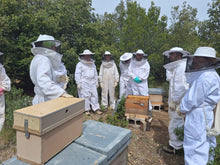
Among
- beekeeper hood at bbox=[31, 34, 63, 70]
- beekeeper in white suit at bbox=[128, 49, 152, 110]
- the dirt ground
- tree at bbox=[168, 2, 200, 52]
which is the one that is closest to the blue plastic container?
Answer: beekeeper hood at bbox=[31, 34, 63, 70]

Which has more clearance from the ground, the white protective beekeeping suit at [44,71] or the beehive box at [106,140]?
the white protective beekeeping suit at [44,71]

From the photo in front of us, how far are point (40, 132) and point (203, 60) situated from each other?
2164 millimetres

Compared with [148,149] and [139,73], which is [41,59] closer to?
[148,149]

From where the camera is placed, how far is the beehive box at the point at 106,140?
1.64 m

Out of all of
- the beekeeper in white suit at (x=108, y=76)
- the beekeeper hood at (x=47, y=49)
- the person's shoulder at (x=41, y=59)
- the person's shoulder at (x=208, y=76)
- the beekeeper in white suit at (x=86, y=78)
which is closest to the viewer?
the person's shoulder at (x=208, y=76)

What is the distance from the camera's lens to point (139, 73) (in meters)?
5.06

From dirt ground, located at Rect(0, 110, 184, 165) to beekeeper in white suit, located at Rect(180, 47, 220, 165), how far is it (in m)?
0.88

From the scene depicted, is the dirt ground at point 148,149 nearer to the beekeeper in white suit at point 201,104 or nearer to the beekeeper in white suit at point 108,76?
the beekeeper in white suit at point 201,104

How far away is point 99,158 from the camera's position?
1.48 meters

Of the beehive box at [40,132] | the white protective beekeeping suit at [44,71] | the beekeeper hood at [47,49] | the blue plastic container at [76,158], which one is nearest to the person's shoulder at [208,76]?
the blue plastic container at [76,158]

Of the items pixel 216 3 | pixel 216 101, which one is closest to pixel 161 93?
pixel 216 101

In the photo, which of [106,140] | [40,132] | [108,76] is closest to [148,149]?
[106,140]

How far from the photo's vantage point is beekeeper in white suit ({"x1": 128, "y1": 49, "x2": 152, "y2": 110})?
4950 millimetres

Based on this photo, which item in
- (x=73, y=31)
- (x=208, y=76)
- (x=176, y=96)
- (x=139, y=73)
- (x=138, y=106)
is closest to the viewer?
(x=208, y=76)
